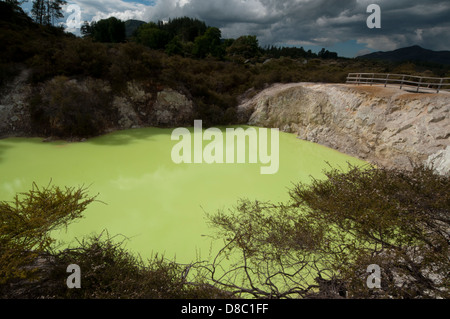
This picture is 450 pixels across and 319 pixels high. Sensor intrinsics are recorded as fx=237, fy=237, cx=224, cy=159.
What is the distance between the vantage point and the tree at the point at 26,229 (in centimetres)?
439

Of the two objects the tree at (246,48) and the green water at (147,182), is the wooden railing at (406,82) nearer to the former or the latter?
the green water at (147,182)

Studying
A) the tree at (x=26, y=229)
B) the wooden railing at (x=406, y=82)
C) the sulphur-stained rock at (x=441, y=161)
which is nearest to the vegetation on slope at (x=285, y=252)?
the tree at (x=26, y=229)

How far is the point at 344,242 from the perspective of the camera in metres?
6.20

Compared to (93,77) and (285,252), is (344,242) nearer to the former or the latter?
(285,252)

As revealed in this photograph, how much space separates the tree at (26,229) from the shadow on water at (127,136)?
26.1ft

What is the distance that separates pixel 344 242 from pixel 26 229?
25.5 feet

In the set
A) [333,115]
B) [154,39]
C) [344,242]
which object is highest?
[154,39]

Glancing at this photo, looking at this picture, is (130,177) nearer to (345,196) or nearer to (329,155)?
(345,196)

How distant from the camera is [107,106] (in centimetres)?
1714

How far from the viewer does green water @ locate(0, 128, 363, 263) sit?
22.9 feet

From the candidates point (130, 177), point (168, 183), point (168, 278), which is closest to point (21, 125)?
point (130, 177)

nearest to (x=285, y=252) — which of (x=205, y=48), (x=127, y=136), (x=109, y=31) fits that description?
(x=127, y=136)

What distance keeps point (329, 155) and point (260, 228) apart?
30.4 ft

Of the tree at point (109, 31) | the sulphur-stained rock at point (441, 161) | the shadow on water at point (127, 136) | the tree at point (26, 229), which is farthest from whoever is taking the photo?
the tree at point (109, 31)
